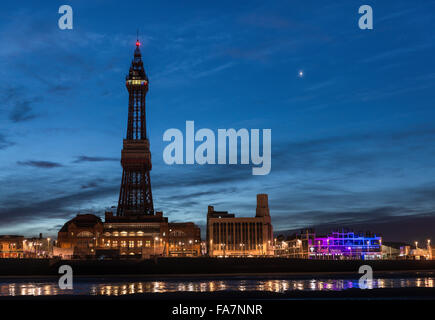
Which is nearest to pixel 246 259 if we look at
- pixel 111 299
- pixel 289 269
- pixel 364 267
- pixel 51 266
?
pixel 289 269

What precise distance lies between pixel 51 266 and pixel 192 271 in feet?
101
